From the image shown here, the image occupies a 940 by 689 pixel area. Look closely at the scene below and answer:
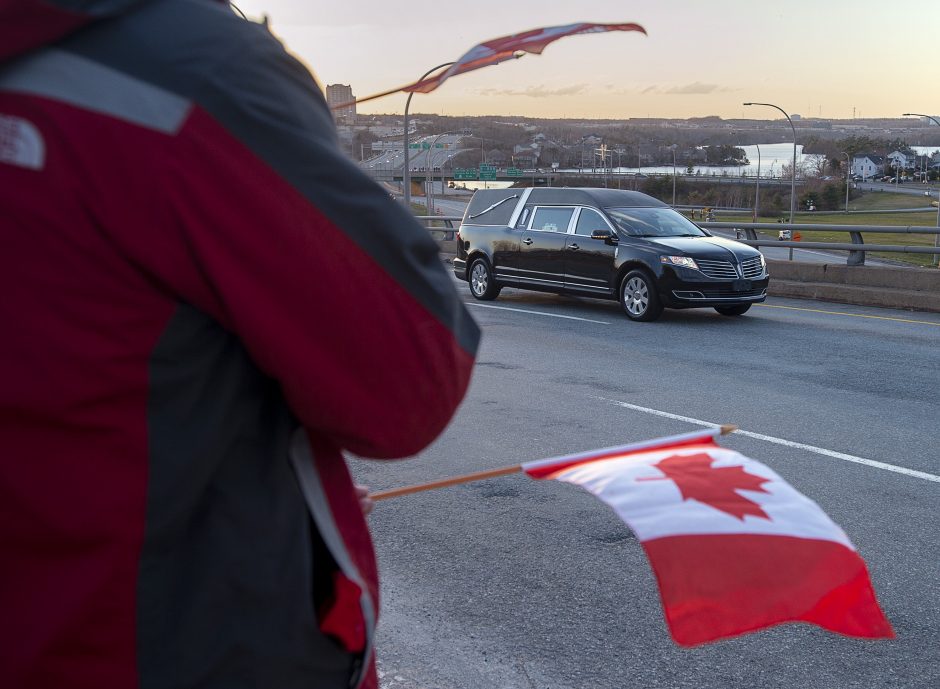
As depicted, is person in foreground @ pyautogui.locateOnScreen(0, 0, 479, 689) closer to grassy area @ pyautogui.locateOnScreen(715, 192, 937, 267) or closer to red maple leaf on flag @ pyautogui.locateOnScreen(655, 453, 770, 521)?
red maple leaf on flag @ pyautogui.locateOnScreen(655, 453, 770, 521)

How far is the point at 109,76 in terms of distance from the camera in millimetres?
1018

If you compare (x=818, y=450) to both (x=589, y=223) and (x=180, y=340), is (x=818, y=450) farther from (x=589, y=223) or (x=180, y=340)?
(x=589, y=223)

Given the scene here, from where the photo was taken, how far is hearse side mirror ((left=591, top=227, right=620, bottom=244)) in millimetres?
13898

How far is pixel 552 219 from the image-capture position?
48.9 feet

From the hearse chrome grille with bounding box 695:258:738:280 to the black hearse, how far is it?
0.5 inches

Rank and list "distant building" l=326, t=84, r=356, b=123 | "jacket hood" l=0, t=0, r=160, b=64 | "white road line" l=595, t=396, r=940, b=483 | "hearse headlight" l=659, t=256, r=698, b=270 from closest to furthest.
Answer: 1. "jacket hood" l=0, t=0, r=160, b=64
2. "distant building" l=326, t=84, r=356, b=123
3. "white road line" l=595, t=396, r=940, b=483
4. "hearse headlight" l=659, t=256, r=698, b=270

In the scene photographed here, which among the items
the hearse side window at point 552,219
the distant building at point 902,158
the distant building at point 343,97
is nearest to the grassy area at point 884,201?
the distant building at point 902,158

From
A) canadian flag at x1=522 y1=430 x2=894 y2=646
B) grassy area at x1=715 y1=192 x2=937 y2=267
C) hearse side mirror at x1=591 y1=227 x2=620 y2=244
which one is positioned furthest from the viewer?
grassy area at x1=715 y1=192 x2=937 y2=267

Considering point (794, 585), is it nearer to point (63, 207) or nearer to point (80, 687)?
point (80, 687)

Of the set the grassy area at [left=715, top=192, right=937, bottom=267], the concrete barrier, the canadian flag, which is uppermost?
the canadian flag

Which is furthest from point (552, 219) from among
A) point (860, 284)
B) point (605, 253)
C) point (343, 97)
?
point (343, 97)

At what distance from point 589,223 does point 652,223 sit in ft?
2.94

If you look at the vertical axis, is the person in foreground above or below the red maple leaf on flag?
above

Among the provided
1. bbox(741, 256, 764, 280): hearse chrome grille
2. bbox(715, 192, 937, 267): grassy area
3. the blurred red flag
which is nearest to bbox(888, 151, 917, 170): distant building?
bbox(715, 192, 937, 267): grassy area
